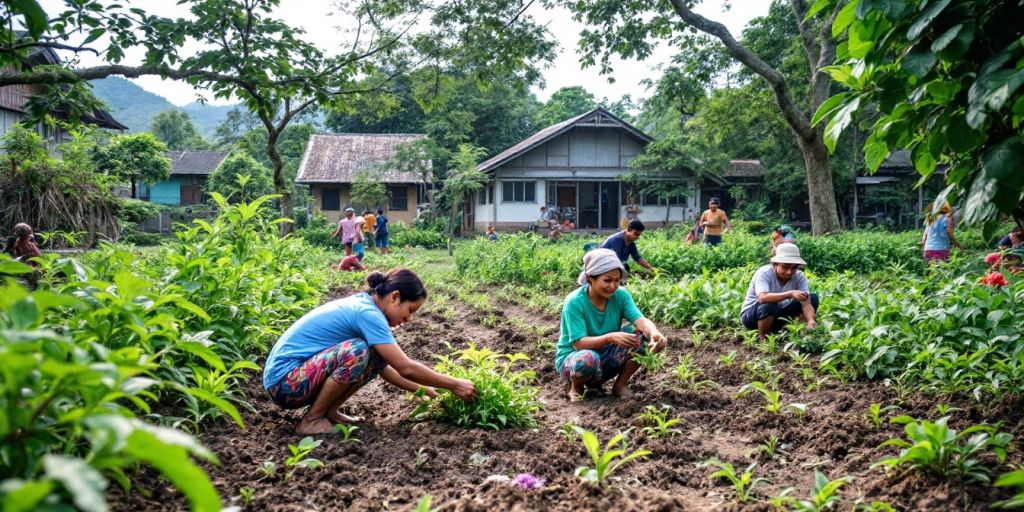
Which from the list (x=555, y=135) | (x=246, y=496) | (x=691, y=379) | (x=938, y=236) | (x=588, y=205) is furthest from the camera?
(x=588, y=205)

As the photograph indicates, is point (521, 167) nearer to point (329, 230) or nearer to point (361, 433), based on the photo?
point (329, 230)

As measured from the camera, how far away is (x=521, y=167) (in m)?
29.3

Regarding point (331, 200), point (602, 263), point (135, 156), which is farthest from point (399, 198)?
point (602, 263)

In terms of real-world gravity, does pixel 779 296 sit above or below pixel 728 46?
below

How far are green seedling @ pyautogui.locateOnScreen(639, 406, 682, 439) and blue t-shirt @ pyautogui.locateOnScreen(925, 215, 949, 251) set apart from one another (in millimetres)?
8438

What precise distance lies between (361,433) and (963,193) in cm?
316

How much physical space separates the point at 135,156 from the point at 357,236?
48.9ft

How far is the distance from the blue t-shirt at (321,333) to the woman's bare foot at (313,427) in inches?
10.9

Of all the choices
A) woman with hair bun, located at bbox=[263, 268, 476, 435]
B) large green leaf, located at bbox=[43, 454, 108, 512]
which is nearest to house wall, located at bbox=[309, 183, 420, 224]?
woman with hair bun, located at bbox=[263, 268, 476, 435]

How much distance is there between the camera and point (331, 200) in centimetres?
3300

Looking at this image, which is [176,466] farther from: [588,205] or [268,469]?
[588,205]

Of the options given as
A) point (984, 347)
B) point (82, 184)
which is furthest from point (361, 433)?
point (82, 184)

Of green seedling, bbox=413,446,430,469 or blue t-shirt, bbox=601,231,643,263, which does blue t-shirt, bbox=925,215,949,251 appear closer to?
blue t-shirt, bbox=601,231,643,263

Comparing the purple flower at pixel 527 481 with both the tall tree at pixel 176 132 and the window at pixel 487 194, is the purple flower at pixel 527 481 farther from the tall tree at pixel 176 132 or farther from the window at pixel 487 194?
the tall tree at pixel 176 132
